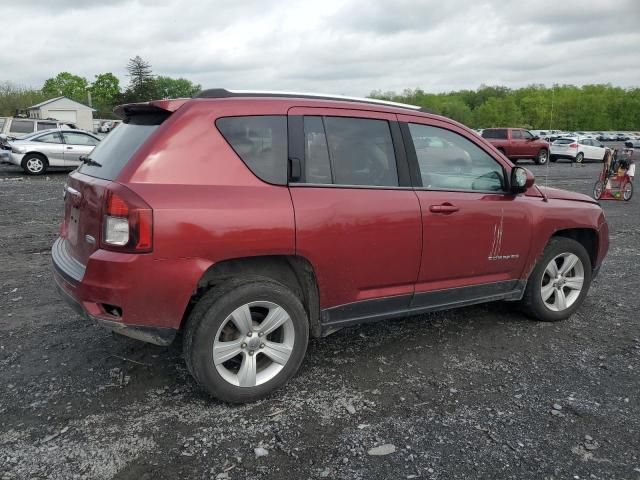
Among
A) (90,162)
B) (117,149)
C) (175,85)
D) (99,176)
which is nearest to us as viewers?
(99,176)

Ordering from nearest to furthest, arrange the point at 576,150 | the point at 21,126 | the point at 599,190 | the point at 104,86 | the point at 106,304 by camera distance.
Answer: the point at 106,304
the point at 599,190
the point at 21,126
the point at 576,150
the point at 104,86

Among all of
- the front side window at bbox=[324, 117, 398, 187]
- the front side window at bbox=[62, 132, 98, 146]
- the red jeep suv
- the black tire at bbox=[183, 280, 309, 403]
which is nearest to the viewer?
the red jeep suv

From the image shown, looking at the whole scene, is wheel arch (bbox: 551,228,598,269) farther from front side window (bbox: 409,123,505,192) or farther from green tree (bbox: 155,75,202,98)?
green tree (bbox: 155,75,202,98)

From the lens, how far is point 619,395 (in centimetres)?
352

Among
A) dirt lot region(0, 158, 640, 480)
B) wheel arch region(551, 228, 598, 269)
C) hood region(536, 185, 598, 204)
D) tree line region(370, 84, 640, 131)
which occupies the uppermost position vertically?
tree line region(370, 84, 640, 131)

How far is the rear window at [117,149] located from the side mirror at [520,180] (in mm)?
2680

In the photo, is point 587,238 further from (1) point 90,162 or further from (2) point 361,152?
(1) point 90,162

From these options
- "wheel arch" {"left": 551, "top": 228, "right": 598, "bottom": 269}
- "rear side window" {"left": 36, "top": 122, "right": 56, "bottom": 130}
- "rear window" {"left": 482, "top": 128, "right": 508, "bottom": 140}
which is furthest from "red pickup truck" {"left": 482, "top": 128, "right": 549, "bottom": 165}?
"wheel arch" {"left": 551, "top": 228, "right": 598, "bottom": 269}

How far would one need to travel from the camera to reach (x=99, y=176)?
3.29 m

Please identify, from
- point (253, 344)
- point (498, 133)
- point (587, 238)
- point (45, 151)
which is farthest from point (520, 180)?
point (498, 133)

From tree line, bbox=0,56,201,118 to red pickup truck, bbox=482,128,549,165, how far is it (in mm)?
30565

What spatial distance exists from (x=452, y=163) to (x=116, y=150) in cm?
241

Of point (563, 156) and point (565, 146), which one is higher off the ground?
point (565, 146)

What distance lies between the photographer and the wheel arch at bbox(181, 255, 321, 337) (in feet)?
10.6
